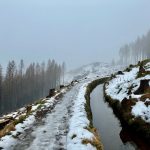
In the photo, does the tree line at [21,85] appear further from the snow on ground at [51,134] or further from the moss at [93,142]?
the moss at [93,142]

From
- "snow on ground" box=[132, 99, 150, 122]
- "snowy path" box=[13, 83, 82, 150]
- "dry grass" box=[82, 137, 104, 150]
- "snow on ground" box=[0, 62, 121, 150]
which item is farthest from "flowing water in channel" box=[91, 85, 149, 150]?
"snowy path" box=[13, 83, 82, 150]

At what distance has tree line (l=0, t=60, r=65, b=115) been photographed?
9854 centimetres

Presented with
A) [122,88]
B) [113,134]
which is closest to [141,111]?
[113,134]

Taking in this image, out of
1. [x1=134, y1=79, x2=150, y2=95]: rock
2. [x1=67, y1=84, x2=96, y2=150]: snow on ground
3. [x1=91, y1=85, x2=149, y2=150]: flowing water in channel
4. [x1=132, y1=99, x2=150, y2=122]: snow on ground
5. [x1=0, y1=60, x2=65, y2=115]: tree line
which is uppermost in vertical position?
[x1=134, y1=79, x2=150, y2=95]: rock

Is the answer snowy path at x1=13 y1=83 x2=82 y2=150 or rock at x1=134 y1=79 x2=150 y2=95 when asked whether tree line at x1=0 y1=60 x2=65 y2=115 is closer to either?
rock at x1=134 y1=79 x2=150 y2=95

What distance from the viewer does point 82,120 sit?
24578 millimetres

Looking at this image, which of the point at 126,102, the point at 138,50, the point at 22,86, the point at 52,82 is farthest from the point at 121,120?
the point at 138,50

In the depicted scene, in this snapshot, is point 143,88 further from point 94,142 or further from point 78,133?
point 94,142

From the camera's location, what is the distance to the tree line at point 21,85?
9854cm

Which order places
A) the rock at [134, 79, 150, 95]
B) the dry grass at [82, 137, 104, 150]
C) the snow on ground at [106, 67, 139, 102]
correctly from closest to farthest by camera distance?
the dry grass at [82, 137, 104, 150], the rock at [134, 79, 150, 95], the snow on ground at [106, 67, 139, 102]

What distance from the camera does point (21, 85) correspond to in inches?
4412

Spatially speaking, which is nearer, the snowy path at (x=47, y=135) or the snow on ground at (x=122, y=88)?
the snowy path at (x=47, y=135)

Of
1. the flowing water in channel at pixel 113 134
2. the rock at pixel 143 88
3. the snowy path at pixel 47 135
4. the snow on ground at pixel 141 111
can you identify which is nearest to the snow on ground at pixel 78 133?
the snowy path at pixel 47 135

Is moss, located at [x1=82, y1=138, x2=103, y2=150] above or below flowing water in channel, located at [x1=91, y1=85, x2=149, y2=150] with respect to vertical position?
above
